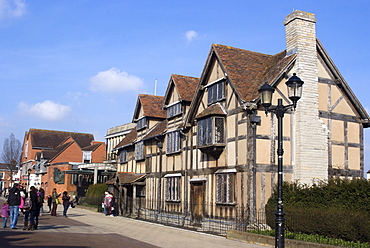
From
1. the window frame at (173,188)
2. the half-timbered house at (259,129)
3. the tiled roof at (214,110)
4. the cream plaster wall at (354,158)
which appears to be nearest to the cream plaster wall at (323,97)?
the half-timbered house at (259,129)

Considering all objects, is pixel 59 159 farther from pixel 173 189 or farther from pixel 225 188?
pixel 225 188

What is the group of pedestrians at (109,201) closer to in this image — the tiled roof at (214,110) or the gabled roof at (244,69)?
the gabled roof at (244,69)

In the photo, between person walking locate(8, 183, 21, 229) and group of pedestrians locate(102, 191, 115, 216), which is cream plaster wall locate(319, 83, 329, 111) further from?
group of pedestrians locate(102, 191, 115, 216)

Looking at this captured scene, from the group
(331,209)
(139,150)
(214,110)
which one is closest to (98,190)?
(139,150)

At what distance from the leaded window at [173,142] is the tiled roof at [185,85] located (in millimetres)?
2355

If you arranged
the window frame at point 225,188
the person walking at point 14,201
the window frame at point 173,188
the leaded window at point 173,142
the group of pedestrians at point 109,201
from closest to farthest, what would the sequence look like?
1. the person walking at point 14,201
2. the window frame at point 225,188
3. the window frame at point 173,188
4. the leaded window at point 173,142
5. the group of pedestrians at point 109,201

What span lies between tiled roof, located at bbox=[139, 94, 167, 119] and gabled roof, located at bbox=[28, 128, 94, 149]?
49.6 metres

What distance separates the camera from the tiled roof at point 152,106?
3247 centimetres

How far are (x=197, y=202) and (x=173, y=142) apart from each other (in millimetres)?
4846

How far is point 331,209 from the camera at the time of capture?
15.8m

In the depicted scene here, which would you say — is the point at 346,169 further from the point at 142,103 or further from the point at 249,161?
the point at 142,103

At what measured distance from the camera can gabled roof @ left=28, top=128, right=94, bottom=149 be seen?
3243 inches

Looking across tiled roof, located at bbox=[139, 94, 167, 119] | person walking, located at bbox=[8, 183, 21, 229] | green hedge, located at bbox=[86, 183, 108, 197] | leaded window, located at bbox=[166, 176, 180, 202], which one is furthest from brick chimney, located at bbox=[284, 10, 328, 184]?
green hedge, located at bbox=[86, 183, 108, 197]

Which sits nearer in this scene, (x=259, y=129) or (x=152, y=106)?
(x=259, y=129)
